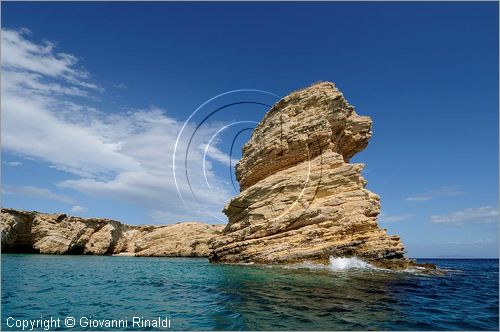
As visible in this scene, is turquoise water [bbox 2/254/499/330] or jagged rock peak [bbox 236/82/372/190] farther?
jagged rock peak [bbox 236/82/372/190]

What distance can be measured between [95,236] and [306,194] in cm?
5803

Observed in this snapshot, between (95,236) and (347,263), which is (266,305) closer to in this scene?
(347,263)

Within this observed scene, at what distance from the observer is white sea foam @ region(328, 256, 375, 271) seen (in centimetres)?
2957

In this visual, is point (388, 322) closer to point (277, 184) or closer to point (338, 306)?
point (338, 306)

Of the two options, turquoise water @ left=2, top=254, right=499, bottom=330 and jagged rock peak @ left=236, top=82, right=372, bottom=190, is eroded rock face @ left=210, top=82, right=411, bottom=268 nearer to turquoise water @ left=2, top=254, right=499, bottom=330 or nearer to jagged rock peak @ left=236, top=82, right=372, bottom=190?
jagged rock peak @ left=236, top=82, right=372, bottom=190

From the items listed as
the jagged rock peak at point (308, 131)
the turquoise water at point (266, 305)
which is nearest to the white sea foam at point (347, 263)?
the turquoise water at point (266, 305)

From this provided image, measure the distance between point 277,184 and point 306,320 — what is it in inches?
1138

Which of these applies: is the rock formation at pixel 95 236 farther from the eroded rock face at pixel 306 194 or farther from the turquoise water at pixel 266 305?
the turquoise water at pixel 266 305

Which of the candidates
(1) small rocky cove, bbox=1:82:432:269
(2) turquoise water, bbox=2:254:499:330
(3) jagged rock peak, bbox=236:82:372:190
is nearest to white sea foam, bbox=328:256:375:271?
(1) small rocky cove, bbox=1:82:432:269

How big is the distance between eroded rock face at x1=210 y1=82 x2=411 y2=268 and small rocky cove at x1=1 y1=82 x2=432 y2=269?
0.33 ft

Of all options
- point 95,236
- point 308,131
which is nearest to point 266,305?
point 308,131

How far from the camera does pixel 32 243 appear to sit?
207 ft

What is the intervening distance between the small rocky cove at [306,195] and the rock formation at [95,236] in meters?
5.71

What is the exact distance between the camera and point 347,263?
100 ft
